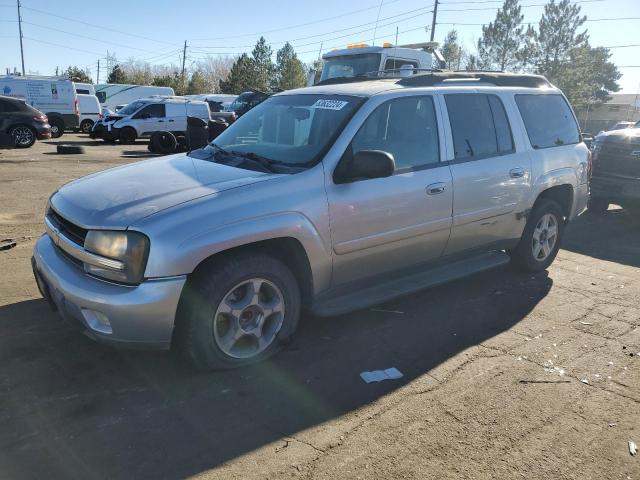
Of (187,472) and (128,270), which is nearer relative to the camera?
(187,472)

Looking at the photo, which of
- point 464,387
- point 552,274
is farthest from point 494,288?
point 464,387

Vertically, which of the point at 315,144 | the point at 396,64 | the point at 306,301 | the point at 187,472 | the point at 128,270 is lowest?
the point at 187,472

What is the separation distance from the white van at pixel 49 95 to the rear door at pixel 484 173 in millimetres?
21970

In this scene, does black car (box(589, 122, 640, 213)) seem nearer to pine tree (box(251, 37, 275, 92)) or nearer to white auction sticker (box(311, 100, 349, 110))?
white auction sticker (box(311, 100, 349, 110))

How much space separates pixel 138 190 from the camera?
347 centimetres

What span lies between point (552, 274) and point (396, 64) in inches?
276

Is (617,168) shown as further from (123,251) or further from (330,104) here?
(123,251)

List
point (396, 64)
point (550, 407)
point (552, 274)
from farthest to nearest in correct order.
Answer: point (396, 64)
point (552, 274)
point (550, 407)

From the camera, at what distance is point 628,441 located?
9.49ft

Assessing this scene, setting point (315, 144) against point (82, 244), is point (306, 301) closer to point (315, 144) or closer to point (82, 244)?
point (315, 144)

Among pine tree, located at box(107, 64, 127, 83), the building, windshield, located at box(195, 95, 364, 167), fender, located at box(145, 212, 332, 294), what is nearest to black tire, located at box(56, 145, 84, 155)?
windshield, located at box(195, 95, 364, 167)

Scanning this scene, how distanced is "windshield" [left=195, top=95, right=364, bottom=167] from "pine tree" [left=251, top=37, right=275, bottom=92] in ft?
202

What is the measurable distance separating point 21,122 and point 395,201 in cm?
1718

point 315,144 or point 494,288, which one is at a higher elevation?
point 315,144
